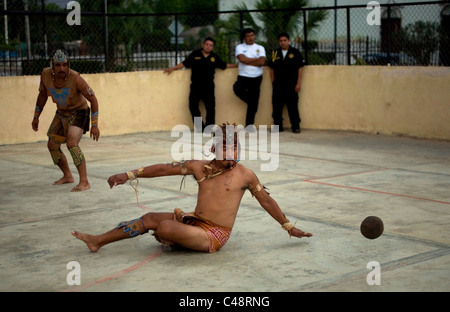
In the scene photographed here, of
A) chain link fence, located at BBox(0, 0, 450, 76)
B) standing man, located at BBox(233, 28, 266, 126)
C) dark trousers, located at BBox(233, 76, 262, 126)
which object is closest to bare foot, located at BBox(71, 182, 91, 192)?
chain link fence, located at BBox(0, 0, 450, 76)

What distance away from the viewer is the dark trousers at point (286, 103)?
48.5 feet

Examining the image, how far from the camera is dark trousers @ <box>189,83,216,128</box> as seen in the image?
1498 centimetres

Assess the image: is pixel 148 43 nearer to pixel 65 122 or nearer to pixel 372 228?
pixel 65 122

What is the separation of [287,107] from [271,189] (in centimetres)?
621

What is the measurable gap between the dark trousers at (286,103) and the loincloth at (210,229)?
8.84m

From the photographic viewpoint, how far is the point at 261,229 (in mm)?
7020

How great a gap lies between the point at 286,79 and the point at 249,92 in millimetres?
804

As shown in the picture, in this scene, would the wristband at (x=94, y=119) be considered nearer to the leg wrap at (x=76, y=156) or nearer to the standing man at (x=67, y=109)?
the standing man at (x=67, y=109)

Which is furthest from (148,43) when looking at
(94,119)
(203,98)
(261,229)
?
(261,229)

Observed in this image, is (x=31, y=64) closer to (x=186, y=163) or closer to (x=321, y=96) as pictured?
(x=321, y=96)

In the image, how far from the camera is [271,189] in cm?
895

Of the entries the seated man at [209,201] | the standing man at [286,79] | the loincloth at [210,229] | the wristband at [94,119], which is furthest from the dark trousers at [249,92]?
the loincloth at [210,229]

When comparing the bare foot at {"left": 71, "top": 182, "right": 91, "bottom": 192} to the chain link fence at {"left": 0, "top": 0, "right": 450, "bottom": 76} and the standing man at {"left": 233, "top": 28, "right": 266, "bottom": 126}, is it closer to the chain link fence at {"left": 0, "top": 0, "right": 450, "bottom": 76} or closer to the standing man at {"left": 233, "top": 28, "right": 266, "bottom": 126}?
the chain link fence at {"left": 0, "top": 0, "right": 450, "bottom": 76}
